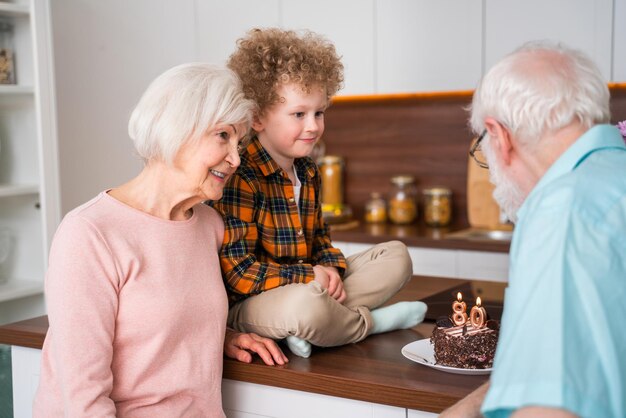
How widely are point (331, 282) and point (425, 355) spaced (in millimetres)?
272

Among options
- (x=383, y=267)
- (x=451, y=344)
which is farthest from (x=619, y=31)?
(x=451, y=344)

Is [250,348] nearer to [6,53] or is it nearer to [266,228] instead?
[266,228]

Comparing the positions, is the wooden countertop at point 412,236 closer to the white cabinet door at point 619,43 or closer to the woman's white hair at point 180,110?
the white cabinet door at point 619,43

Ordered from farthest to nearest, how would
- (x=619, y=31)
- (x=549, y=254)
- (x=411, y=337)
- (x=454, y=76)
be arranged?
1. (x=454, y=76)
2. (x=619, y=31)
3. (x=411, y=337)
4. (x=549, y=254)

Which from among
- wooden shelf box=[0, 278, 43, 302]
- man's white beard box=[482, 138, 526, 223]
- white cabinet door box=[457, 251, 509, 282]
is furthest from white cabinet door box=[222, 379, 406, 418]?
white cabinet door box=[457, 251, 509, 282]

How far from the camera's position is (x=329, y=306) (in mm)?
1705

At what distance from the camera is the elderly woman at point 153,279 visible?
1.48 meters

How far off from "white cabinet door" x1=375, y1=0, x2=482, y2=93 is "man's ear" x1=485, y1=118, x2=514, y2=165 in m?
2.23

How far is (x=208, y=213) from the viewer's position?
177 cm

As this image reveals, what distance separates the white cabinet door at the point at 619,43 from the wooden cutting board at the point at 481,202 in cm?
71

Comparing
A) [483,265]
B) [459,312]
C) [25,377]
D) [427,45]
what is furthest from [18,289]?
→ [459,312]

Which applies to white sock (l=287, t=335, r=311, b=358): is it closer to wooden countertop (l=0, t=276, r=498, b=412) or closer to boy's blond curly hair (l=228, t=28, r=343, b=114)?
wooden countertop (l=0, t=276, r=498, b=412)

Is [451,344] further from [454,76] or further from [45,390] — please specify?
[454,76]

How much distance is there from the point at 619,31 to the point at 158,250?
7.20 feet
